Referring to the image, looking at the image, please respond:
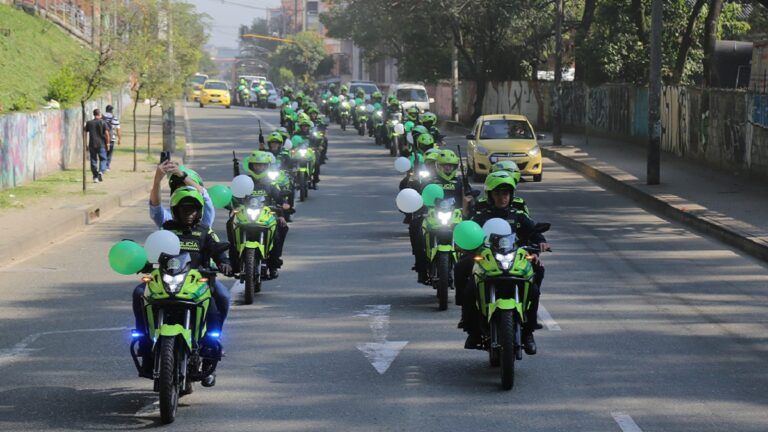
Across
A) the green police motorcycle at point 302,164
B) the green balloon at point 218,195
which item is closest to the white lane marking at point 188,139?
the green police motorcycle at point 302,164

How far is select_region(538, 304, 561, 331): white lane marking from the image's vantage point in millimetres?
12039

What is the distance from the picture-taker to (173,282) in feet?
27.5

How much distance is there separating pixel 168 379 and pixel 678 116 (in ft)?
93.7

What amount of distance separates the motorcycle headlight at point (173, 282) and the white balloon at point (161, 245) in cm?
15

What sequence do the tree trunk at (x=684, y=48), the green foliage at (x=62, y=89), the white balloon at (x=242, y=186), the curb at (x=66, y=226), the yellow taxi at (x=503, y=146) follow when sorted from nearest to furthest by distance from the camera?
the white balloon at (x=242, y=186) → the curb at (x=66, y=226) → the yellow taxi at (x=503, y=146) → the green foliage at (x=62, y=89) → the tree trunk at (x=684, y=48)

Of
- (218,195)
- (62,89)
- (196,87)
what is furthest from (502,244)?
(196,87)

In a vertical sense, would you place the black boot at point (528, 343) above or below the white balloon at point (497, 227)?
below

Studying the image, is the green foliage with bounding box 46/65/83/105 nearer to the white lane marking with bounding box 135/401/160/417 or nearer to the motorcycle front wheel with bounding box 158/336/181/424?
the white lane marking with bounding box 135/401/160/417

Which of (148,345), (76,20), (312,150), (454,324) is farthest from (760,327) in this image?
(76,20)

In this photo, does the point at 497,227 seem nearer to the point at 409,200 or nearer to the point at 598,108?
the point at 409,200

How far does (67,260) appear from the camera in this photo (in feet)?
57.0

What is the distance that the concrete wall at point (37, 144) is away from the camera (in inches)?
1065

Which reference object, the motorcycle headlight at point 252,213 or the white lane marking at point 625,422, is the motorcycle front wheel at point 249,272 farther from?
→ the white lane marking at point 625,422

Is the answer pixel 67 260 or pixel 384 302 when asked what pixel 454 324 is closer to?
pixel 384 302
